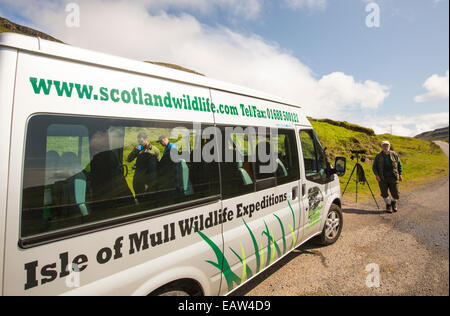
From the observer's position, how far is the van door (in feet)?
11.6

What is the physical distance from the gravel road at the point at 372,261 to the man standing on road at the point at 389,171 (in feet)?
2.10

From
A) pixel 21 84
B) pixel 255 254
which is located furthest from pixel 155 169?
pixel 255 254

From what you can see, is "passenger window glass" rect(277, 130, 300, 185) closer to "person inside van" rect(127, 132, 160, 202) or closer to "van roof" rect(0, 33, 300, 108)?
"van roof" rect(0, 33, 300, 108)

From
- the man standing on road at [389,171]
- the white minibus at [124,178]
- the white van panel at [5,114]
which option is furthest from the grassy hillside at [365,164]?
the white van panel at [5,114]

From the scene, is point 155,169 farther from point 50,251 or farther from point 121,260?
point 50,251

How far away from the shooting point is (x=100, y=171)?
Result: 5.39 feet

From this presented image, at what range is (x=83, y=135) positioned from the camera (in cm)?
155

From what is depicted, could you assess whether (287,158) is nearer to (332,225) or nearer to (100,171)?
(332,225)

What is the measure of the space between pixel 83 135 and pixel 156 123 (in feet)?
1.70

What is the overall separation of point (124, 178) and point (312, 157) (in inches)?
117

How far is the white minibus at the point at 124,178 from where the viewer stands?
4.25ft

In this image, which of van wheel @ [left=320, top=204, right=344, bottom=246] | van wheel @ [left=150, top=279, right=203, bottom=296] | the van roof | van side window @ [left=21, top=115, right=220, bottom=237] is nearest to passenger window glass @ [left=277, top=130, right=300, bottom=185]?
the van roof

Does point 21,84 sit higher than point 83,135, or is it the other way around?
point 21,84

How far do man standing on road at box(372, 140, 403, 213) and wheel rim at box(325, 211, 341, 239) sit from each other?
112 inches
